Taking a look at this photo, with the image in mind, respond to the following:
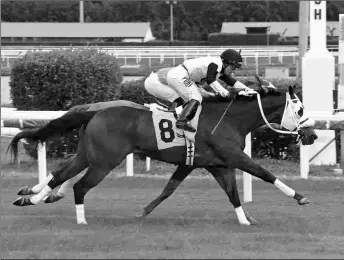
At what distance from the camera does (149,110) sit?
853 cm

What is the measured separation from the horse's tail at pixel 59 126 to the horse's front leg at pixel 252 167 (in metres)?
1.45

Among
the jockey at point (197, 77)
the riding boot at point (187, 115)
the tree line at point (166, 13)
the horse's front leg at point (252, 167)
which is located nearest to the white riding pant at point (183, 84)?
the jockey at point (197, 77)

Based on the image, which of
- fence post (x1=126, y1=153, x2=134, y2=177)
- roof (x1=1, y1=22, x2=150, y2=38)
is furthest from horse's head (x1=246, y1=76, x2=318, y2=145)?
roof (x1=1, y1=22, x2=150, y2=38)

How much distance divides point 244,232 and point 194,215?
1140mm

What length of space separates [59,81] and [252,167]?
5461mm

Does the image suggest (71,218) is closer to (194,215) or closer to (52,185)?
(52,185)

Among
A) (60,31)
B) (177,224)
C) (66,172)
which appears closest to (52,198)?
(66,172)

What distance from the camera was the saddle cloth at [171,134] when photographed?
843 cm

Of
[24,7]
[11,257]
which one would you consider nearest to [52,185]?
[11,257]

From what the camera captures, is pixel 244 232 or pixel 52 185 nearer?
pixel 244 232

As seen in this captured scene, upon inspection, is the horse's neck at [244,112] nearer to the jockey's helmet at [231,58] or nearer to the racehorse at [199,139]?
the racehorse at [199,139]

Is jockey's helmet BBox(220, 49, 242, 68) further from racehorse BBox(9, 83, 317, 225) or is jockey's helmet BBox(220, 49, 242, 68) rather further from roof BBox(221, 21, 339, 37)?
roof BBox(221, 21, 339, 37)

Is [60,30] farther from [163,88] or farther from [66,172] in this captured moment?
[66,172]

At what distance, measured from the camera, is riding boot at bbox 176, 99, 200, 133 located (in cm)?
829
